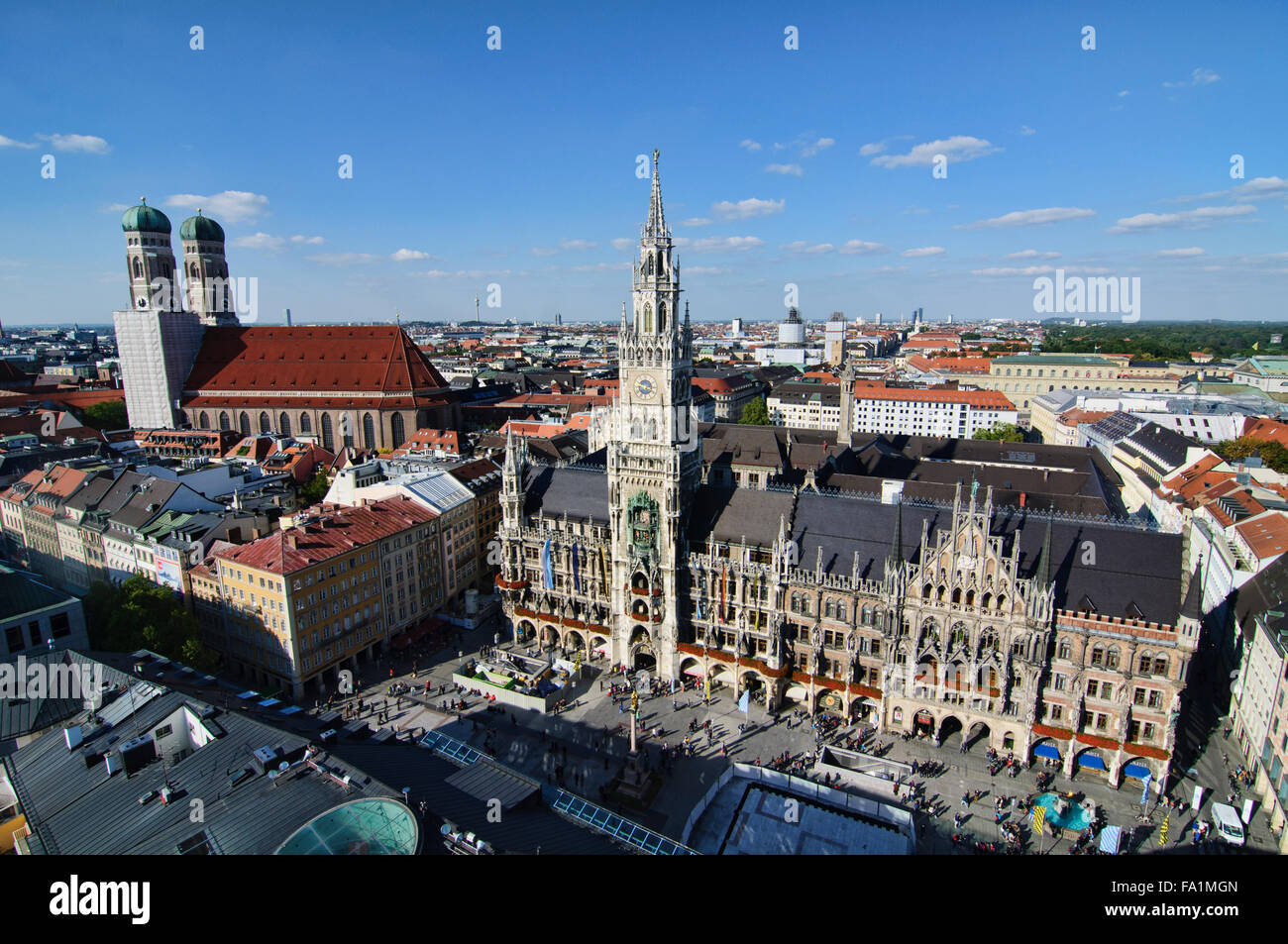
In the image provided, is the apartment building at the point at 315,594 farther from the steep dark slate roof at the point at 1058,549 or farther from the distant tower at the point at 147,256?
the distant tower at the point at 147,256

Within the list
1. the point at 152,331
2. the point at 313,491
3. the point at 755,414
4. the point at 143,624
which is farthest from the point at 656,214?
the point at 152,331

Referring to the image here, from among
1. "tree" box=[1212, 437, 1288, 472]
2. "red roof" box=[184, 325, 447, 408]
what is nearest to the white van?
"tree" box=[1212, 437, 1288, 472]

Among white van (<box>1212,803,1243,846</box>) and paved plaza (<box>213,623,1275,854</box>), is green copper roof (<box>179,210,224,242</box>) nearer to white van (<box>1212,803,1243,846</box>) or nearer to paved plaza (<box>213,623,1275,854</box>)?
paved plaza (<box>213,623,1275,854</box>)

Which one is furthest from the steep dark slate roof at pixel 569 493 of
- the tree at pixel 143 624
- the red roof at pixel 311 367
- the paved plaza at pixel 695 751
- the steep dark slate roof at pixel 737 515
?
the red roof at pixel 311 367
